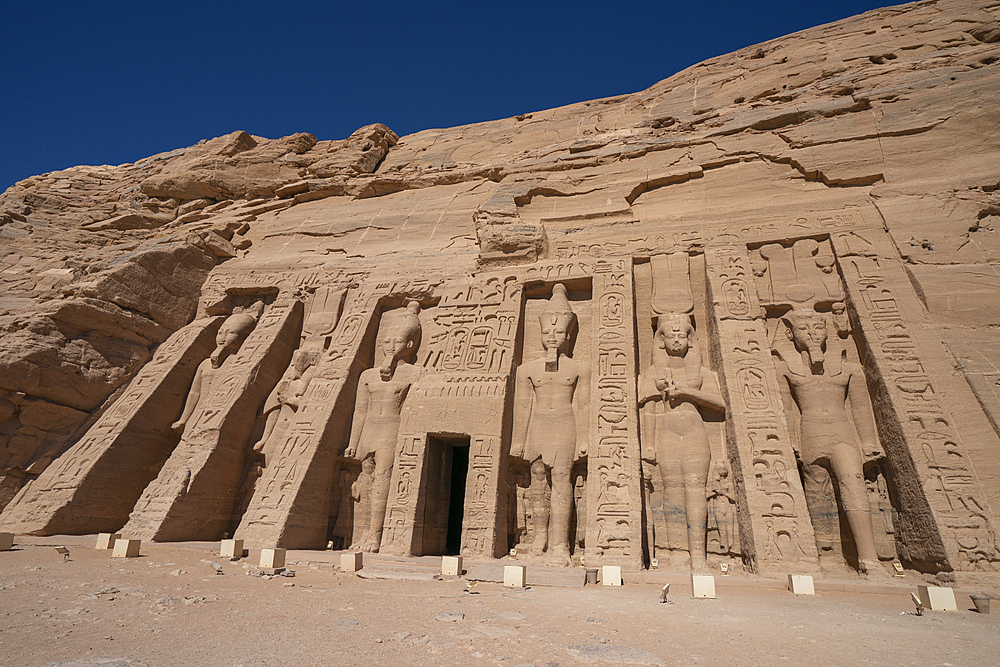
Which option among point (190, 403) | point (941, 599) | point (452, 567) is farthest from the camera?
point (190, 403)

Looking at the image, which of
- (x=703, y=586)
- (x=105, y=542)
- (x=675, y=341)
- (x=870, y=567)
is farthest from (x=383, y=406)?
(x=870, y=567)

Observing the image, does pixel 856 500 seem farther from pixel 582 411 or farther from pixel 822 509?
pixel 582 411

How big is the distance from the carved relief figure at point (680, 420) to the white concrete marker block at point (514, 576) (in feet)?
8.30

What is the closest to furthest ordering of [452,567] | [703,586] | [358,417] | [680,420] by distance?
[703,586], [452,567], [680,420], [358,417]

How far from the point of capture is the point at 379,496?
8.10 metres

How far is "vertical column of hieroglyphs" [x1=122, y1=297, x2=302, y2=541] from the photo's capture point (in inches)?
316

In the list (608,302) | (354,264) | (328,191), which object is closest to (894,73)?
(608,302)

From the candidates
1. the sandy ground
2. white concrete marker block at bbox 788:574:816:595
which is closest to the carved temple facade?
white concrete marker block at bbox 788:574:816:595

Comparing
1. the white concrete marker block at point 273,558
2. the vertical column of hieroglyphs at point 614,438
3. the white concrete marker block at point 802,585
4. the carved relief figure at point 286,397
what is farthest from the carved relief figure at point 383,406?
the white concrete marker block at point 802,585

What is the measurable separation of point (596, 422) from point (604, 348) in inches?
47.7

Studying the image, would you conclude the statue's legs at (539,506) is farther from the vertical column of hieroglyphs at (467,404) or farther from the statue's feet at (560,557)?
the vertical column of hieroglyphs at (467,404)

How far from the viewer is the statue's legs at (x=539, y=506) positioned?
7292 millimetres

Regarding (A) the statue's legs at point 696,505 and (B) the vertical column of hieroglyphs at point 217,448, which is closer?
(A) the statue's legs at point 696,505

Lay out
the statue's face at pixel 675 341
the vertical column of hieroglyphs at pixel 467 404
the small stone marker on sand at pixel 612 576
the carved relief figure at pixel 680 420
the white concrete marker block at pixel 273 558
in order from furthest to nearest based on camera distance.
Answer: the statue's face at pixel 675 341 < the vertical column of hieroglyphs at pixel 467 404 < the carved relief figure at pixel 680 420 < the white concrete marker block at pixel 273 558 < the small stone marker on sand at pixel 612 576
